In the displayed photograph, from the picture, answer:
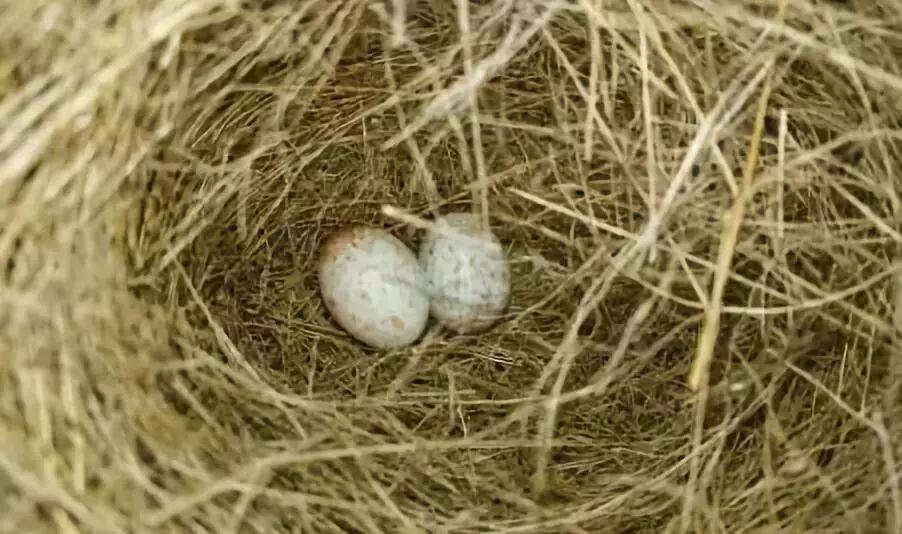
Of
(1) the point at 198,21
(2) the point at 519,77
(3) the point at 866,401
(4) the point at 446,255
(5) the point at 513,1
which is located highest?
(1) the point at 198,21

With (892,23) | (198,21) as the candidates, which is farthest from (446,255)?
(892,23)

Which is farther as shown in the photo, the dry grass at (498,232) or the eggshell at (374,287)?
the eggshell at (374,287)

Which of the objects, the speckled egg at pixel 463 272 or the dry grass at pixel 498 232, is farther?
the speckled egg at pixel 463 272

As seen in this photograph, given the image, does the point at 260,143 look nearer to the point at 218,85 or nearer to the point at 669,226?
the point at 218,85
